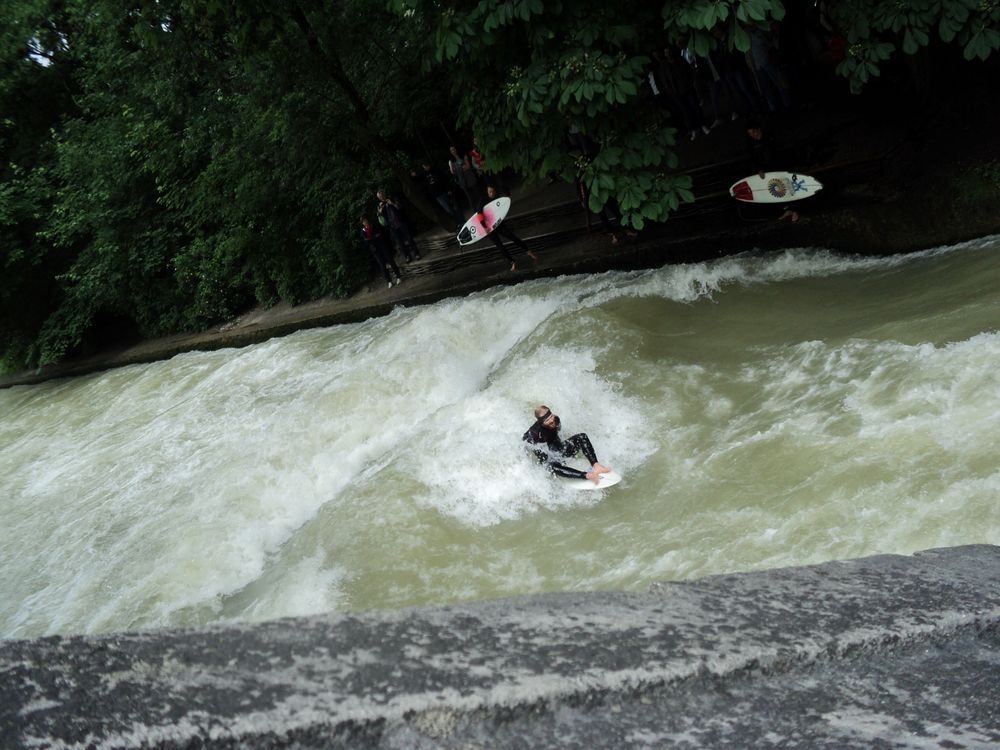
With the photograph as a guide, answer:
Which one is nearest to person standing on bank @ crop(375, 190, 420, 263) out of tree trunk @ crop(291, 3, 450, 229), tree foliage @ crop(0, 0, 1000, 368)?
tree trunk @ crop(291, 3, 450, 229)

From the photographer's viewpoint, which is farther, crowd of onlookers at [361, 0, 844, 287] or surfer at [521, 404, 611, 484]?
crowd of onlookers at [361, 0, 844, 287]

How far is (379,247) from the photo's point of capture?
17.5m

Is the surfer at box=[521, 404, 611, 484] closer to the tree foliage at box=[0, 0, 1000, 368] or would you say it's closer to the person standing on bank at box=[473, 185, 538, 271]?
the tree foliage at box=[0, 0, 1000, 368]

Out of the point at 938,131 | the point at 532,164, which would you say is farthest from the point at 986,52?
the point at 532,164

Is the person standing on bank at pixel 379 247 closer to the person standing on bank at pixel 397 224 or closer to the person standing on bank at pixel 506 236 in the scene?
the person standing on bank at pixel 397 224

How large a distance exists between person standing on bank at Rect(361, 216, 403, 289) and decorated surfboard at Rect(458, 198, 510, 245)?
2.07 meters

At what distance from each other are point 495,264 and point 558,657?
14342 mm

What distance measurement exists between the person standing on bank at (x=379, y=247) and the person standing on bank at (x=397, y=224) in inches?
10.6

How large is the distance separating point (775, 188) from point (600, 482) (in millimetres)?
5630

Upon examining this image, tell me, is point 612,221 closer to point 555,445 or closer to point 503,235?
point 503,235

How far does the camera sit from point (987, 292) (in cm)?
919

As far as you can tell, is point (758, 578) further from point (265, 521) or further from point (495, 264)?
point (495, 264)

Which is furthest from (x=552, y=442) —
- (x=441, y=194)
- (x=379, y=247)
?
(x=441, y=194)

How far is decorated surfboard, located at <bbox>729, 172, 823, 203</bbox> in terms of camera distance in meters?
11.7
